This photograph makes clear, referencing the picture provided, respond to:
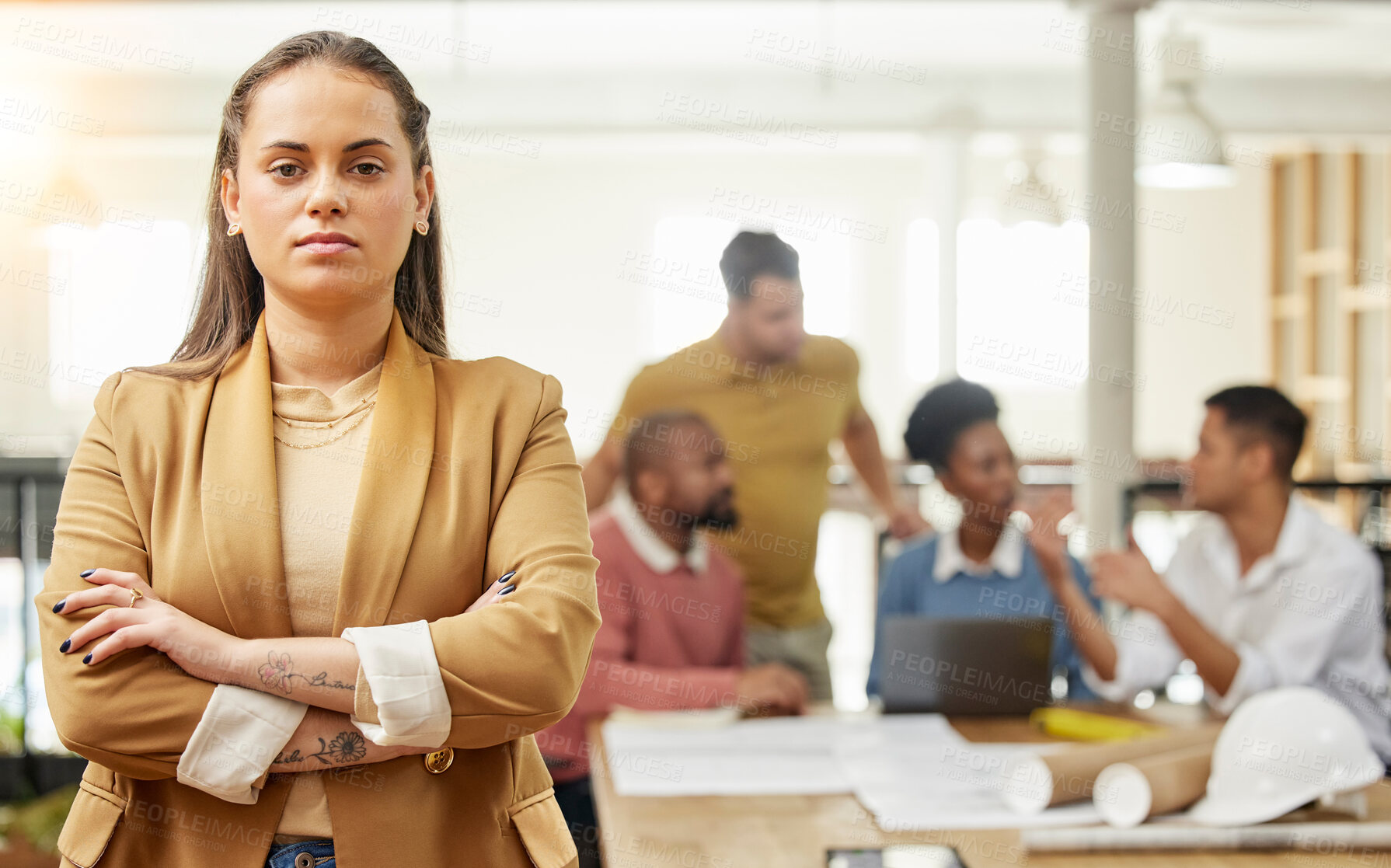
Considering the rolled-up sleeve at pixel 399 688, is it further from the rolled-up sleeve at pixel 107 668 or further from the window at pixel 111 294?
the window at pixel 111 294

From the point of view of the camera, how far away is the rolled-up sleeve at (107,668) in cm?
87

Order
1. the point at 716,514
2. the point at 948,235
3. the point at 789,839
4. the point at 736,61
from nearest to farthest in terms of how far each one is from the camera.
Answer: the point at 789,839 → the point at 716,514 → the point at 736,61 → the point at 948,235

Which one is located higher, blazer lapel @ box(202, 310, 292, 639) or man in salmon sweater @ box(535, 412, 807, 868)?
blazer lapel @ box(202, 310, 292, 639)

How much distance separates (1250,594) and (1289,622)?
22cm

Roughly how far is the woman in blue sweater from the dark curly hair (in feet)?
0.11

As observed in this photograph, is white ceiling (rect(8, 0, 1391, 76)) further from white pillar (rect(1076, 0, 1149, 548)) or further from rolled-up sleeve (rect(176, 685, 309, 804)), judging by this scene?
rolled-up sleeve (rect(176, 685, 309, 804))

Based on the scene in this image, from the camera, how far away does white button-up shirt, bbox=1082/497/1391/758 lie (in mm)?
2232

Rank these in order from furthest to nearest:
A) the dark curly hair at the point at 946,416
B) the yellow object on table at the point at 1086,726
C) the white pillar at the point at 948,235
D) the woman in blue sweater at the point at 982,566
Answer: the white pillar at the point at 948,235
the dark curly hair at the point at 946,416
the woman in blue sweater at the point at 982,566
the yellow object on table at the point at 1086,726

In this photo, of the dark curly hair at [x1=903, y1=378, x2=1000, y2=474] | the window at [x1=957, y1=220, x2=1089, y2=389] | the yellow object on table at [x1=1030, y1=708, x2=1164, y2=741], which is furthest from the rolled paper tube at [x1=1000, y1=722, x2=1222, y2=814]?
the window at [x1=957, y1=220, x2=1089, y2=389]

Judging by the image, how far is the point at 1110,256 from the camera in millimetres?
3537

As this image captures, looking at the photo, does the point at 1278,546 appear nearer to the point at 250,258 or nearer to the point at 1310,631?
the point at 1310,631

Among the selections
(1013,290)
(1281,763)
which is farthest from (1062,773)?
(1013,290)

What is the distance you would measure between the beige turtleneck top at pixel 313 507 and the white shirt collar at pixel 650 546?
146 centimetres

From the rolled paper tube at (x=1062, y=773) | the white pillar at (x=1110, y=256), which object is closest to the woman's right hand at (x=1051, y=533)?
the rolled paper tube at (x=1062, y=773)
